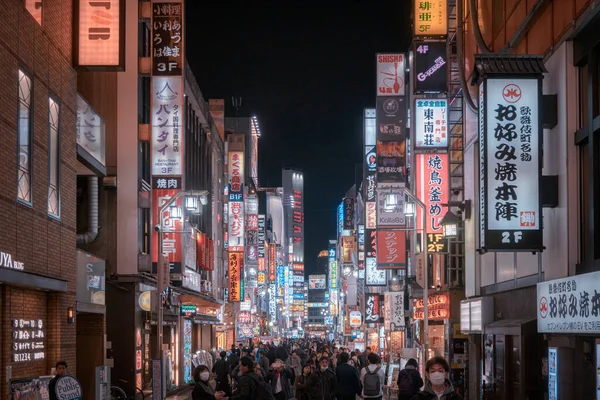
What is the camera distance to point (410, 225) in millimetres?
43188

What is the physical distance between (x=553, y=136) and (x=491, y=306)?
661cm

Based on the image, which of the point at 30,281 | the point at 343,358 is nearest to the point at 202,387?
the point at 30,281

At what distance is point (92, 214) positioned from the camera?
99.5ft

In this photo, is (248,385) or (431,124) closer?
(248,385)

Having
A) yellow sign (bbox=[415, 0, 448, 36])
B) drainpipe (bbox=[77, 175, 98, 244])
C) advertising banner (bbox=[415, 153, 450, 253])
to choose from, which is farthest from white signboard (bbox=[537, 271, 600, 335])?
drainpipe (bbox=[77, 175, 98, 244])

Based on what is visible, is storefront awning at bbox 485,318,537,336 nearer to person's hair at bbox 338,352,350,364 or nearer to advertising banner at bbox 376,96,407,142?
person's hair at bbox 338,352,350,364

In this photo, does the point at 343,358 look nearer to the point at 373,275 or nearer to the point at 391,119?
the point at 391,119

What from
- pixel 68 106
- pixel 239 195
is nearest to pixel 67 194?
pixel 68 106

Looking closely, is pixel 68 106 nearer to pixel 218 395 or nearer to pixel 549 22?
pixel 218 395

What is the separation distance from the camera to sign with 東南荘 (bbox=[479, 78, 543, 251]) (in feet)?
53.3

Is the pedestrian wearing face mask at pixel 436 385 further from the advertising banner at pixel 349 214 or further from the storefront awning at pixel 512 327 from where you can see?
the advertising banner at pixel 349 214

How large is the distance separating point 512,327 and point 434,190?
15396 millimetres

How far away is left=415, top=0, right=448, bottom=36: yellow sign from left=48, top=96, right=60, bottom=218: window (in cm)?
1431

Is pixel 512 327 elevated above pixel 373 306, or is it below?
above
